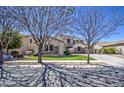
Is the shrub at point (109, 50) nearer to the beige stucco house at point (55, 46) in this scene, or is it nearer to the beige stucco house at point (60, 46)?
the beige stucco house at point (60, 46)

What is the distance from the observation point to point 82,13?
12.3m

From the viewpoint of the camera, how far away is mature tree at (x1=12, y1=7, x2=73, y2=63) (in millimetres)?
12219

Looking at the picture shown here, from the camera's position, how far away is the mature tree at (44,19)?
40.1 feet

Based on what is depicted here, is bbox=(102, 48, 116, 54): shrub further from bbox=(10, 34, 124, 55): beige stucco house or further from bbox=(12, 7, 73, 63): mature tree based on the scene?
bbox=(12, 7, 73, 63): mature tree

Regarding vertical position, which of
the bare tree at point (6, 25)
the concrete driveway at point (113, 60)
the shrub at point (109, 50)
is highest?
the bare tree at point (6, 25)

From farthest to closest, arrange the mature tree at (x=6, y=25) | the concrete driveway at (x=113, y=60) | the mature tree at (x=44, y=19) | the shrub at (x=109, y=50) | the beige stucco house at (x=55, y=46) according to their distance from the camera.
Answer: the shrub at (x=109, y=50) → the beige stucco house at (x=55, y=46) → the concrete driveway at (x=113, y=60) → the mature tree at (x=44, y=19) → the mature tree at (x=6, y=25)

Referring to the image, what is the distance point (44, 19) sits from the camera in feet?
42.5

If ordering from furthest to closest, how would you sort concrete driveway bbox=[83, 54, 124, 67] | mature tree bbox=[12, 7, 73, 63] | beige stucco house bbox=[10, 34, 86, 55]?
beige stucco house bbox=[10, 34, 86, 55], concrete driveway bbox=[83, 54, 124, 67], mature tree bbox=[12, 7, 73, 63]

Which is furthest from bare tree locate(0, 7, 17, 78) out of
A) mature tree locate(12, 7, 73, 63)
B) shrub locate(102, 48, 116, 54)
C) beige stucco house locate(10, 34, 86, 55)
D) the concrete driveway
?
shrub locate(102, 48, 116, 54)

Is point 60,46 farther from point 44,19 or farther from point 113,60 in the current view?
point 44,19

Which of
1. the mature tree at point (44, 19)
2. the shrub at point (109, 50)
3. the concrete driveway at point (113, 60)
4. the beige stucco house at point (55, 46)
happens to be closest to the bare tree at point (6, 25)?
the mature tree at point (44, 19)

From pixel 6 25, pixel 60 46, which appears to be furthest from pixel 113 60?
pixel 60 46
